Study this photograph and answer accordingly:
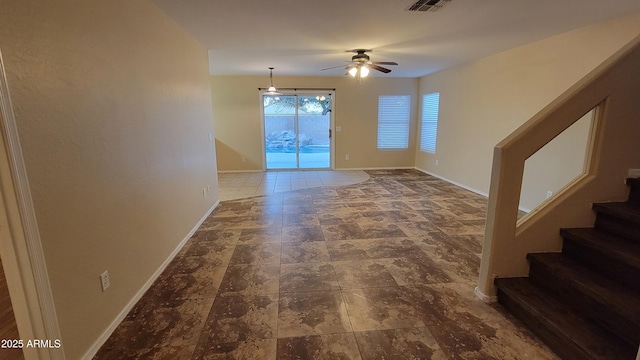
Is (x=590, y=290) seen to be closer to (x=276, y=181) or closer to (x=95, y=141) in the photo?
(x=95, y=141)

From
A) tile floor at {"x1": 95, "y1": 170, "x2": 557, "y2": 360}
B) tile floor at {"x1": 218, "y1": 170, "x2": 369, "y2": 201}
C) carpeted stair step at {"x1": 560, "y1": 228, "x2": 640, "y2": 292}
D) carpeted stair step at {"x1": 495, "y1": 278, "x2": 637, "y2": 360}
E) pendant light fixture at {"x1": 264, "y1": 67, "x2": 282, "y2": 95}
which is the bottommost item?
tile floor at {"x1": 95, "y1": 170, "x2": 557, "y2": 360}

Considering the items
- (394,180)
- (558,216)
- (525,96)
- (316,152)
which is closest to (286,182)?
(316,152)

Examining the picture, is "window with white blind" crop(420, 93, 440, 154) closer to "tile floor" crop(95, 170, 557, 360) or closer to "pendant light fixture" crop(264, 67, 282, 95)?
"tile floor" crop(95, 170, 557, 360)

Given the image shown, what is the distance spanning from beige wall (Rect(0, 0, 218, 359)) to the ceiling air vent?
2.37 m

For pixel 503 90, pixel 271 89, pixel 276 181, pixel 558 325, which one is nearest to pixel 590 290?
pixel 558 325

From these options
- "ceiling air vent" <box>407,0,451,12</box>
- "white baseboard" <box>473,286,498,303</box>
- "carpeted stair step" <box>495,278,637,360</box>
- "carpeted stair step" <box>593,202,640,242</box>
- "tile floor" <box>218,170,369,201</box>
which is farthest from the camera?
"tile floor" <box>218,170,369,201</box>

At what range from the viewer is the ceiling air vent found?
2.53 metres

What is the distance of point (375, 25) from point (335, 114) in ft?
14.0

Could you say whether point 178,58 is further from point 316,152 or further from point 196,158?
point 316,152

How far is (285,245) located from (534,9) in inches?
134

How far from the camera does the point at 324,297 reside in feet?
7.23

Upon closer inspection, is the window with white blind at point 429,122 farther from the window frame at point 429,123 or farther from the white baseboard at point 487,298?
the white baseboard at point 487,298

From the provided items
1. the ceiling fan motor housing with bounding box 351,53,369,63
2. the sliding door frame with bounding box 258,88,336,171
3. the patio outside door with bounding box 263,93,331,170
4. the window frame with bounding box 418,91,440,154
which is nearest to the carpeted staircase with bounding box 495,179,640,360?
the ceiling fan motor housing with bounding box 351,53,369,63

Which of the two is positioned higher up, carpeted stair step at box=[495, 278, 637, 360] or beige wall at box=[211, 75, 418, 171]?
beige wall at box=[211, 75, 418, 171]
